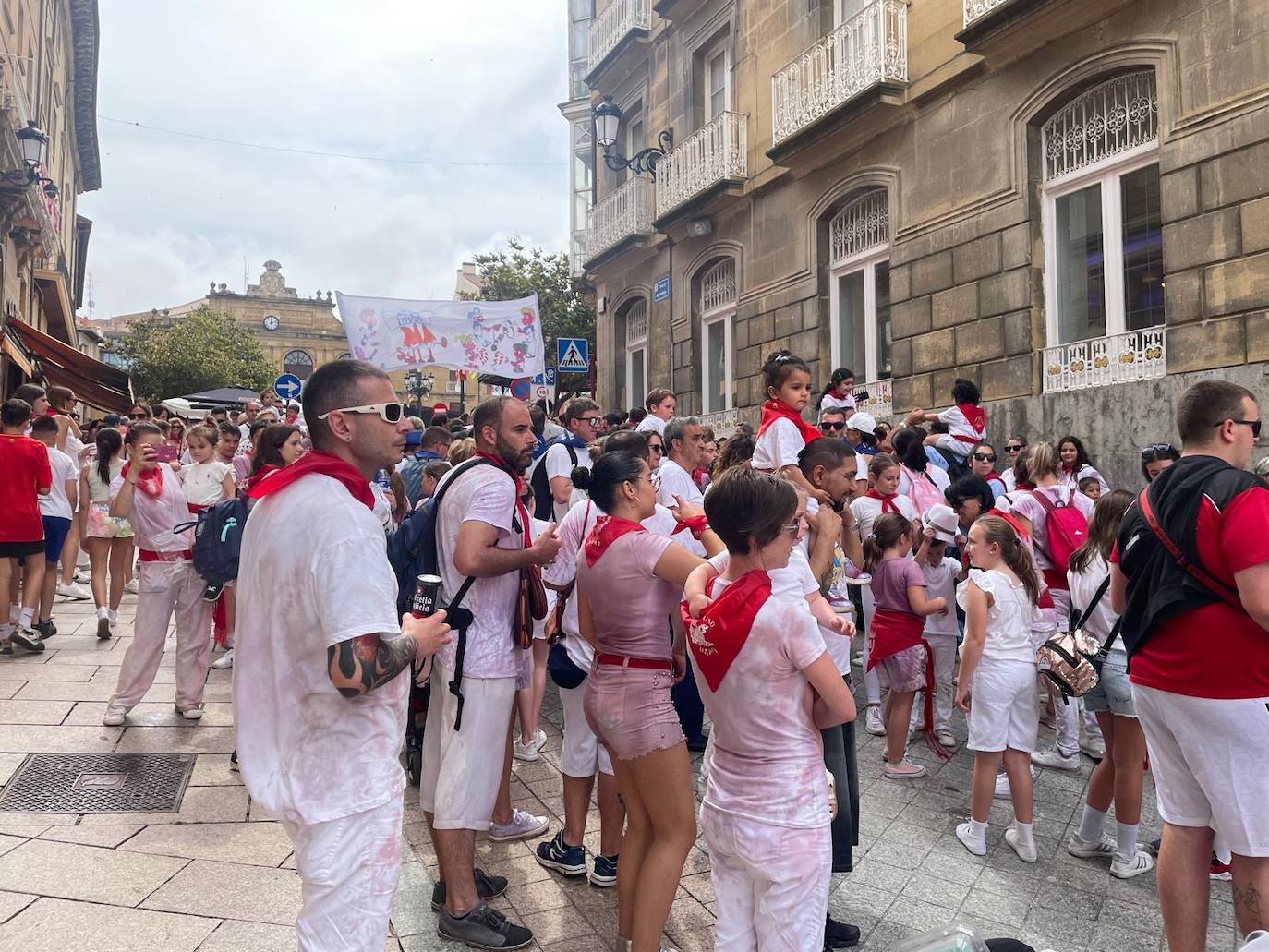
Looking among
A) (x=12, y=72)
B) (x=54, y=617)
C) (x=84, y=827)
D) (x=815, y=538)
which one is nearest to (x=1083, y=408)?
(x=815, y=538)

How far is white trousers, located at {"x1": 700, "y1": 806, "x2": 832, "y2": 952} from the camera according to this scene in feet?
8.49

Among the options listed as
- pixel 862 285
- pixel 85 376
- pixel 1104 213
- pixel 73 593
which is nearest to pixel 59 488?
pixel 73 593

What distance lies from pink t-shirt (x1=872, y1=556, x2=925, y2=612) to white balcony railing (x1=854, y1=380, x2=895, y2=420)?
20.8ft

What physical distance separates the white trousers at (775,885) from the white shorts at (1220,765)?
1348mm

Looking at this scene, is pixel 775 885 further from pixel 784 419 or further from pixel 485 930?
pixel 784 419

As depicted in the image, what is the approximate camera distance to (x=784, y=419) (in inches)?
200

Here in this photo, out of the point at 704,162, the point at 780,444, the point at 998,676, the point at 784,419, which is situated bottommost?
the point at 998,676

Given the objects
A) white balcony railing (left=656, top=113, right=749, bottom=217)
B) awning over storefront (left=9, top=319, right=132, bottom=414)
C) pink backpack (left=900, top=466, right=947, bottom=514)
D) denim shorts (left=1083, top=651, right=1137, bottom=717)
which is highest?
white balcony railing (left=656, top=113, right=749, bottom=217)

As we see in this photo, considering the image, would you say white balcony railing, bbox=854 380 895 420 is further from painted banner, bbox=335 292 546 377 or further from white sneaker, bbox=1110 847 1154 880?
white sneaker, bbox=1110 847 1154 880

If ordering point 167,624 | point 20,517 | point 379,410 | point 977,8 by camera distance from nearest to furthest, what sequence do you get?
point 379,410 → point 167,624 → point 20,517 → point 977,8

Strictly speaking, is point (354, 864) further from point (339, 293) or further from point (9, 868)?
point (339, 293)

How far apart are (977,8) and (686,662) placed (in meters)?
9.08

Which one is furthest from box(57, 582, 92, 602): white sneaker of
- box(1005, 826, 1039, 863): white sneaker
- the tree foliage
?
the tree foliage

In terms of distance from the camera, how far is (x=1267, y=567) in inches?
113
